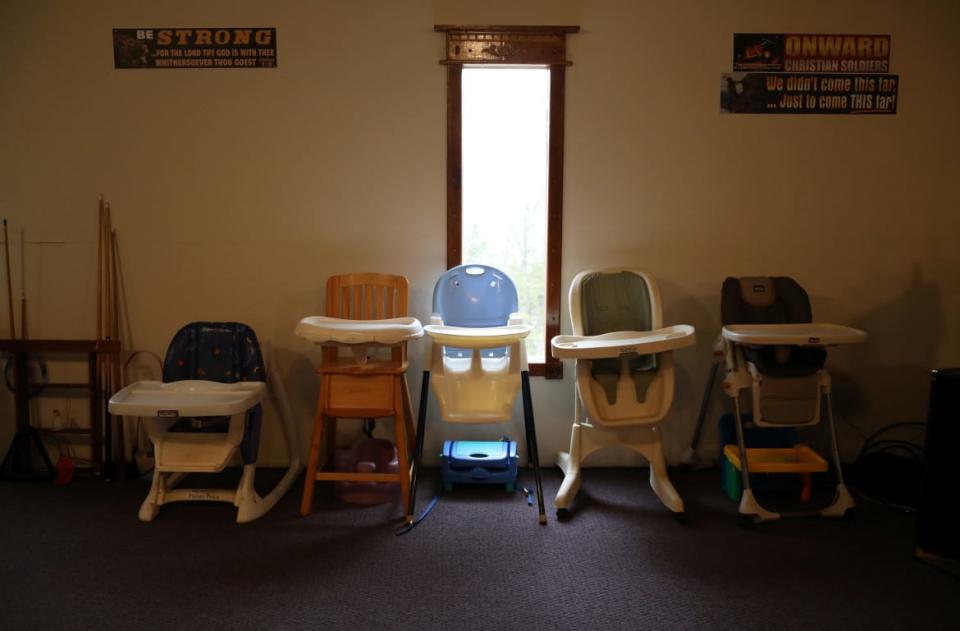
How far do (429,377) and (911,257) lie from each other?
107 inches

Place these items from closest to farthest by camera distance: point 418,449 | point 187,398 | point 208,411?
point 208,411 → point 187,398 → point 418,449

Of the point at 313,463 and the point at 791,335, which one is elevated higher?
the point at 791,335

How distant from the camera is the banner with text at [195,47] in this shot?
2.97m

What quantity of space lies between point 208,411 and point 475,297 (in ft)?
4.41

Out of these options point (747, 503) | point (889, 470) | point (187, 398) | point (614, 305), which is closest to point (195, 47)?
point (187, 398)

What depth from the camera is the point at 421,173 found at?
120 inches

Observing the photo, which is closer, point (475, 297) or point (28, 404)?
point (475, 297)

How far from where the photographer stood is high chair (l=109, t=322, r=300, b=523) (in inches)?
97.1

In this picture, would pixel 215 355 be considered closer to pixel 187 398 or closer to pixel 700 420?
pixel 187 398

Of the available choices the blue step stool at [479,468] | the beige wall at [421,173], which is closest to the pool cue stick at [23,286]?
the beige wall at [421,173]

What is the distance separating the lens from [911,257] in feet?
10.2

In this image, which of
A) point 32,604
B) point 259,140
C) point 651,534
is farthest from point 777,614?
point 259,140

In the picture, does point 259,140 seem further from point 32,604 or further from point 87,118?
point 32,604

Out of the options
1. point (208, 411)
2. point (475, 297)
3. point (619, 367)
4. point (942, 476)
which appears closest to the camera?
point (942, 476)
